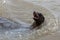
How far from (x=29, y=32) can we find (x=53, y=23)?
14 cm

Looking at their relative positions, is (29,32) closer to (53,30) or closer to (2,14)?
(53,30)

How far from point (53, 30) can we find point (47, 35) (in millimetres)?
43

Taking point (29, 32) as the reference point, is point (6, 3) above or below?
above

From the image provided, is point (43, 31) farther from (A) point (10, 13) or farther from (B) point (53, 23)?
(A) point (10, 13)

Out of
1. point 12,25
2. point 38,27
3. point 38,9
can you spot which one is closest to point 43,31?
point 38,27

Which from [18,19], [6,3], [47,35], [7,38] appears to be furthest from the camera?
[6,3]

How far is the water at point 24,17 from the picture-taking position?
810 mm

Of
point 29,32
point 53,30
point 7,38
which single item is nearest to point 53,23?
point 53,30

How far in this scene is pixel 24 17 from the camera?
3.49 ft

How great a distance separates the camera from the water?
810 millimetres

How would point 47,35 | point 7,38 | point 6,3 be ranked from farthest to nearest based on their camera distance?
point 6,3 < point 47,35 < point 7,38

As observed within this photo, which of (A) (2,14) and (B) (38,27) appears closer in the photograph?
(B) (38,27)

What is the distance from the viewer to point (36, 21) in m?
0.90

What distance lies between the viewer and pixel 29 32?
2.74 feet
